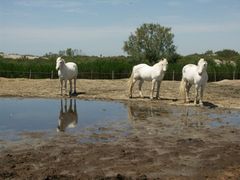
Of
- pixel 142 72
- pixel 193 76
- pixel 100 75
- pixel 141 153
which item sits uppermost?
pixel 142 72

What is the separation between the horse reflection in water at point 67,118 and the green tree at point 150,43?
32.1 m

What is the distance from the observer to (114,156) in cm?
789

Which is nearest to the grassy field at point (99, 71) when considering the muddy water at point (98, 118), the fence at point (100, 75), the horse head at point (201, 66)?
the fence at point (100, 75)

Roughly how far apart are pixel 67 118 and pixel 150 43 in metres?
35.9

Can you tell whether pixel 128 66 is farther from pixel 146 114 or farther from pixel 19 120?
pixel 19 120

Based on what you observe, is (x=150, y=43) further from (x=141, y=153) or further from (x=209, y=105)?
(x=141, y=153)

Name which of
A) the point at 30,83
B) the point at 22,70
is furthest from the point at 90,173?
the point at 22,70

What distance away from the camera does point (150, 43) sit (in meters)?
47.8

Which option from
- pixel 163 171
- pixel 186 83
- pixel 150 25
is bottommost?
pixel 163 171

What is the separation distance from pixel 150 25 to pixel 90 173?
142 feet

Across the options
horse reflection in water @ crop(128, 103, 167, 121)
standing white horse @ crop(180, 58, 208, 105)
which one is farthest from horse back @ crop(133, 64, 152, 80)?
horse reflection in water @ crop(128, 103, 167, 121)

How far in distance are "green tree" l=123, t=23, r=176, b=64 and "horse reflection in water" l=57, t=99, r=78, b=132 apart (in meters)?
32.1

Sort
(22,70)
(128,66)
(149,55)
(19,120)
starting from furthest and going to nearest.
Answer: (149,55) → (128,66) → (22,70) → (19,120)

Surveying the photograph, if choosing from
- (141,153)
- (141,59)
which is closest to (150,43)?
(141,59)
